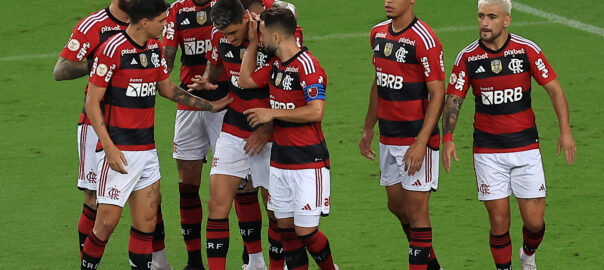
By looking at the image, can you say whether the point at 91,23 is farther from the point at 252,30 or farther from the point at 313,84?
the point at 313,84

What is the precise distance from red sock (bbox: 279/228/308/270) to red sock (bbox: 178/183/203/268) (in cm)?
105

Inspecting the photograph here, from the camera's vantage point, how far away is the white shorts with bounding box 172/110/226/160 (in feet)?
30.2

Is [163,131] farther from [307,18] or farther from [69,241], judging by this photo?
[307,18]

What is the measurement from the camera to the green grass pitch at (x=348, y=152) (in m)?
9.41

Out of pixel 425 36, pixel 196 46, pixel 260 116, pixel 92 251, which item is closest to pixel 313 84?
pixel 260 116

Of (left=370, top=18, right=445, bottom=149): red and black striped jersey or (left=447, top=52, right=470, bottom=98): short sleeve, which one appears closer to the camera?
(left=370, top=18, right=445, bottom=149): red and black striped jersey

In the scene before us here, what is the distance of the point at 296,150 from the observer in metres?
7.97

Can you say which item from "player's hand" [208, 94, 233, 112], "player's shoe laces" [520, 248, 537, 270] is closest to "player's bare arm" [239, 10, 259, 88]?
"player's hand" [208, 94, 233, 112]

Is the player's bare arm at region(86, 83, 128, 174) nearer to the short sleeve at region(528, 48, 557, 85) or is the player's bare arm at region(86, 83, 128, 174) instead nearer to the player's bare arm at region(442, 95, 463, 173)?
the player's bare arm at region(442, 95, 463, 173)

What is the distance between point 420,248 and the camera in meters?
8.20

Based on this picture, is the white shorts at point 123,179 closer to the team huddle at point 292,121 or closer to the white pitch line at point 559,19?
the team huddle at point 292,121

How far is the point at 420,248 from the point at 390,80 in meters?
1.20

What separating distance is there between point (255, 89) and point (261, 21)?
0.64 meters

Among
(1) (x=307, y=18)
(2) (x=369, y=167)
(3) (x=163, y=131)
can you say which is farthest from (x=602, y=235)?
(1) (x=307, y=18)
